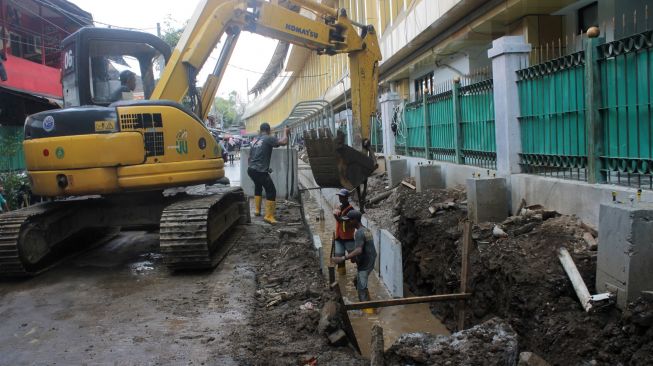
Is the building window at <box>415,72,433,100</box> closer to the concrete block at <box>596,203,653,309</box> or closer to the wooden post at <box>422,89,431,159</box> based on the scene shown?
the wooden post at <box>422,89,431,159</box>

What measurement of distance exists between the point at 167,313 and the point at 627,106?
4.86m

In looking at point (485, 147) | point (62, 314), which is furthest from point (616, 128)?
point (62, 314)

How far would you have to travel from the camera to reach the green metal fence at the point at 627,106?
491 cm

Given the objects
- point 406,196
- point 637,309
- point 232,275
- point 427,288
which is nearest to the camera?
point 637,309

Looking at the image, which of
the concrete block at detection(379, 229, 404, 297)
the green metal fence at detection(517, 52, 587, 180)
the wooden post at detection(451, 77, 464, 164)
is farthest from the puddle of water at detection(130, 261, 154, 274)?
the wooden post at detection(451, 77, 464, 164)

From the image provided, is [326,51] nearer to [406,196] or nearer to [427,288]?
[406,196]

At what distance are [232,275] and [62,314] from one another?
1.92 m

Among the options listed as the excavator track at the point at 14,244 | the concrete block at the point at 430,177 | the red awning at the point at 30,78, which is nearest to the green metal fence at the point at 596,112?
the concrete block at the point at 430,177

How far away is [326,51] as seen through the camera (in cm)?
1049

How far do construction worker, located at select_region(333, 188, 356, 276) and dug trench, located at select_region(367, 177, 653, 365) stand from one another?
1093mm

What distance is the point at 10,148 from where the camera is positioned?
12.5 meters

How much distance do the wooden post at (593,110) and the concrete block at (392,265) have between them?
2.88 m

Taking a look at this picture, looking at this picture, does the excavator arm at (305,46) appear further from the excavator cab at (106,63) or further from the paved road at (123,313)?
the paved road at (123,313)

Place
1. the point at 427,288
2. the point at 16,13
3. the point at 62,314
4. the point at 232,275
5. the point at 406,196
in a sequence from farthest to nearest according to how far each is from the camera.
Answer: the point at 16,13 → the point at 406,196 → the point at 427,288 → the point at 232,275 → the point at 62,314
